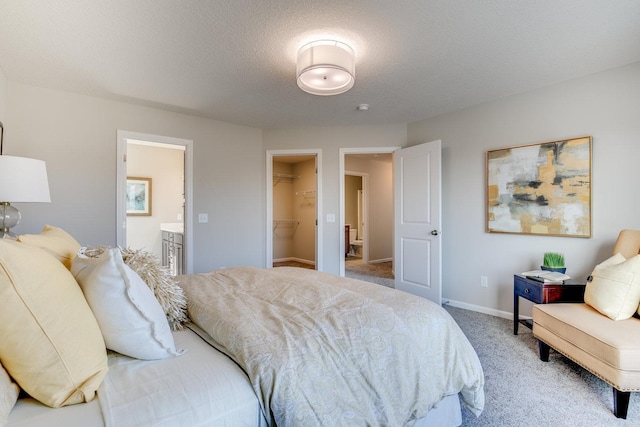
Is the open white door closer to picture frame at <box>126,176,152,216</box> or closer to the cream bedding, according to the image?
the cream bedding

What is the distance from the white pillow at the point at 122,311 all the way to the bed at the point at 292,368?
3cm

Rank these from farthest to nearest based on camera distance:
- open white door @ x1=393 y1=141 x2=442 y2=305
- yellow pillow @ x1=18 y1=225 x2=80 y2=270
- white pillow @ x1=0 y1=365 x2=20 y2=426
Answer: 1. open white door @ x1=393 y1=141 x2=442 y2=305
2. yellow pillow @ x1=18 y1=225 x2=80 y2=270
3. white pillow @ x1=0 y1=365 x2=20 y2=426

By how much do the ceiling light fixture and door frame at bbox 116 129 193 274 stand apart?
7.18 feet

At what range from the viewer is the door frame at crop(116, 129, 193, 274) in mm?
3455

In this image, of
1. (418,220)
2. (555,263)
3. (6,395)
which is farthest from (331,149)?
(6,395)

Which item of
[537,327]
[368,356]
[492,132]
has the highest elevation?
[492,132]

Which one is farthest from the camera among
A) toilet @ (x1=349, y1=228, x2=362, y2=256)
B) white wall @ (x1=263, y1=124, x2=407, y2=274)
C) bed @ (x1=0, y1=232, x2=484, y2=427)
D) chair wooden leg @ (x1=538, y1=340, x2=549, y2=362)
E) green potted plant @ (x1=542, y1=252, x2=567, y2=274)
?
toilet @ (x1=349, y1=228, x2=362, y2=256)

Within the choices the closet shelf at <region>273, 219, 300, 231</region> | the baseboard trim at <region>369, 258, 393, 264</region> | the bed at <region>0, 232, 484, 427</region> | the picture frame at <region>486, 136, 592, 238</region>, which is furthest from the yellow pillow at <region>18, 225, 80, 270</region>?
the baseboard trim at <region>369, 258, 393, 264</region>

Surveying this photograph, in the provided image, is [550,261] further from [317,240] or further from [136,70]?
[136,70]

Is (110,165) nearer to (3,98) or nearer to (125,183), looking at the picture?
(125,183)

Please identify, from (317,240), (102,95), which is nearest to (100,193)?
(102,95)

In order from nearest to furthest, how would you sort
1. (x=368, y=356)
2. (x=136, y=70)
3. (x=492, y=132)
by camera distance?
(x=368, y=356) → (x=136, y=70) → (x=492, y=132)

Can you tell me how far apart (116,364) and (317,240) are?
3.55 meters

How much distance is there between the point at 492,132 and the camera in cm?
350
